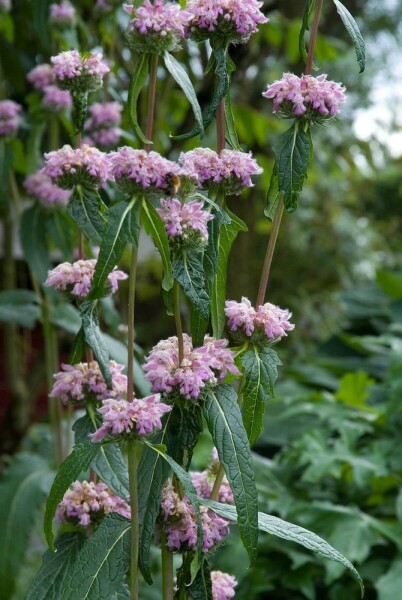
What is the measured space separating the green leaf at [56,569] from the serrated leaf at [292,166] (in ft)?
1.34

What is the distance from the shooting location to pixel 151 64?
2.51 feet

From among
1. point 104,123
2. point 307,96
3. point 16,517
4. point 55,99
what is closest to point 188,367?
point 307,96

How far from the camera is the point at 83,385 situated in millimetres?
849

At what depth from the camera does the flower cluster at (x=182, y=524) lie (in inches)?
29.4

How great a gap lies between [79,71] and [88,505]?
1.45ft

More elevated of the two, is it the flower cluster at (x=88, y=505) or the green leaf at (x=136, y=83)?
the green leaf at (x=136, y=83)

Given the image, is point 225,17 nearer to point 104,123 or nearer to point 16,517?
point 104,123

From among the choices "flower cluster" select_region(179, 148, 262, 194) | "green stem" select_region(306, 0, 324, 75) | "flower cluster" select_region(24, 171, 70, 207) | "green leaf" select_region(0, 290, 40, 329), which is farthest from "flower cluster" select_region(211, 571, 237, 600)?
"green leaf" select_region(0, 290, 40, 329)

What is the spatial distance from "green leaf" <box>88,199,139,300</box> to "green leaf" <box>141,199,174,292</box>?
0.04 ft

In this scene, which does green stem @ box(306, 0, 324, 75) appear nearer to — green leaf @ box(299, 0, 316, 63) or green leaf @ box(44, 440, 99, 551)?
green leaf @ box(299, 0, 316, 63)

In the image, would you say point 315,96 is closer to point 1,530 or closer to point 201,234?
point 201,234

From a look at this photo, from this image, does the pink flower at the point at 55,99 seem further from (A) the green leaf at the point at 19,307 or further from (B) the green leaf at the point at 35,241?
(A) the green leaf at the point at 19,307

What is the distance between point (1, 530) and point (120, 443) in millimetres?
1062

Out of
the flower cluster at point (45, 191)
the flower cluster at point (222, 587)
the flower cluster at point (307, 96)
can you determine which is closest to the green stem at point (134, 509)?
the flower cluster at point (222, 587)
